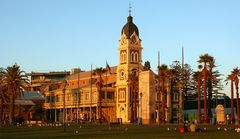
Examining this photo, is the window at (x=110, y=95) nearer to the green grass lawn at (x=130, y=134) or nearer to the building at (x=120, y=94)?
the building at (x=120, y=94)

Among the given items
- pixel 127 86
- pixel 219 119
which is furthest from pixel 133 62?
pixel 219 119

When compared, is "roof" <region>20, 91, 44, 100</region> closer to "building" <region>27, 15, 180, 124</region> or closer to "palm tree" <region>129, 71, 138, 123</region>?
"building" <region>27, 15, 180, 124</region>

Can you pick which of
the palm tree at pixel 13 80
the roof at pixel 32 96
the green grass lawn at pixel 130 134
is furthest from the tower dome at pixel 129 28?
the green grass lawn at pixel 130 134

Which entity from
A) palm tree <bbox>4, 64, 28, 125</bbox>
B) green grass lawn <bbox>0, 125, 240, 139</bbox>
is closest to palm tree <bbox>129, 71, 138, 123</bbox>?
palm tree <bbox>4, 64, 28, 125</bbox>

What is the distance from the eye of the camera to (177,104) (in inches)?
4803

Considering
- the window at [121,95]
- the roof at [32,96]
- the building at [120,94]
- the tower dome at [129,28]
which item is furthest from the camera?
the roof at [32,96]

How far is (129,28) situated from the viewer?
12531cm

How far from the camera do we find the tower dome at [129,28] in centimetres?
12488

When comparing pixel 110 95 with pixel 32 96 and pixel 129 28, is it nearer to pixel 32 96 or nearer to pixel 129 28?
pixel 129 28

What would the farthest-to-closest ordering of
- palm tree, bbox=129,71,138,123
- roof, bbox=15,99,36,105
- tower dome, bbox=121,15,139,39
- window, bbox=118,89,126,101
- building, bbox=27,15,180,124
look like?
roof, bbox=15,99,36,105, tower dome, bbox=121,15,139,39, window, bbox=118,89,126,101, building, bbox=27,15,180,124, palm tree, bbox=129,71,138,123

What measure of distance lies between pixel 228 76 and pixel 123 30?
41.0 meters

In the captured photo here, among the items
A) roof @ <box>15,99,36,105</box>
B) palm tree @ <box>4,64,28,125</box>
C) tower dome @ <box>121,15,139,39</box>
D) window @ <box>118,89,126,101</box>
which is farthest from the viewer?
roof @ <box>15,99,36,105</box>

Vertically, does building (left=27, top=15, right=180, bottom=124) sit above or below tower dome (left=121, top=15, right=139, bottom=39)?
below

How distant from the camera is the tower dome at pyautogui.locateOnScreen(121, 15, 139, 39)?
12488 cm
